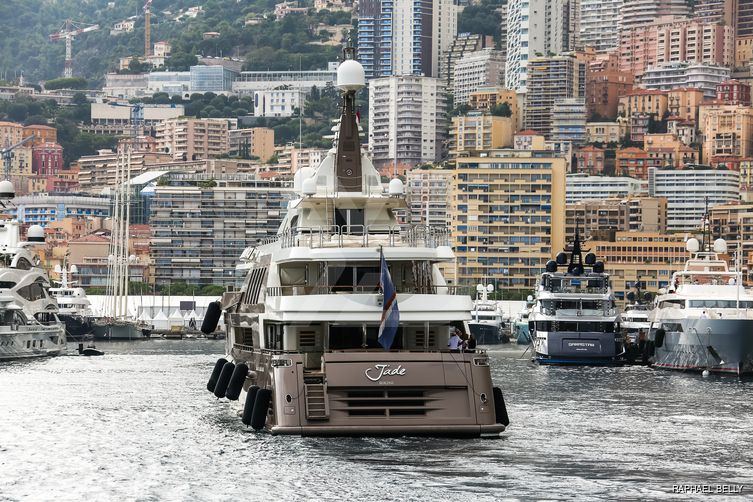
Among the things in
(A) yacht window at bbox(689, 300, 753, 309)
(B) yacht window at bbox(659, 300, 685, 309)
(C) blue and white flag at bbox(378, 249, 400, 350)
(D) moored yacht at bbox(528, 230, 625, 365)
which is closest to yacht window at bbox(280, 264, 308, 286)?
(C) blue and white flag at bbox(378, 249, 400, 350)

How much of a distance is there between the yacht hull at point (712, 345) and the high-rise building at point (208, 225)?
370 feet

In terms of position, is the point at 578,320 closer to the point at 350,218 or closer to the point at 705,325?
the point at 705,325

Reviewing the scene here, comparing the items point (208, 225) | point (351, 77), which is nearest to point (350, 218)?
point (351, 77)

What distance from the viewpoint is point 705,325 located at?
7619 centimetres

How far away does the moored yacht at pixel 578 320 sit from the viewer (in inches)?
3182

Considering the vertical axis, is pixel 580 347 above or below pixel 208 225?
below

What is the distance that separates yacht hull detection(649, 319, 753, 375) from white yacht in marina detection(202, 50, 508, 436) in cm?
3427

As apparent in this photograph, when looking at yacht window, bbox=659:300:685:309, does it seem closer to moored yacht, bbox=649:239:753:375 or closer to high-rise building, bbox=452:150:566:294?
moored yacht, bbox=649:239:753:375

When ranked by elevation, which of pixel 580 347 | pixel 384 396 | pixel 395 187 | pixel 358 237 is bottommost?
pixel 580 347

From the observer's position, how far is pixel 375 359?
38594mm

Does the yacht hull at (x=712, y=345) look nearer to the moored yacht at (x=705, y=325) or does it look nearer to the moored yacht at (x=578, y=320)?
the moored yacht at (x=705, y=325)

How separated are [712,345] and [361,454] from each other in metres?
40.3

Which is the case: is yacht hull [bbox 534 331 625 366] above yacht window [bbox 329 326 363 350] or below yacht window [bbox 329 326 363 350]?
below

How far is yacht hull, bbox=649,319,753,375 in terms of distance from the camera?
246 feet
